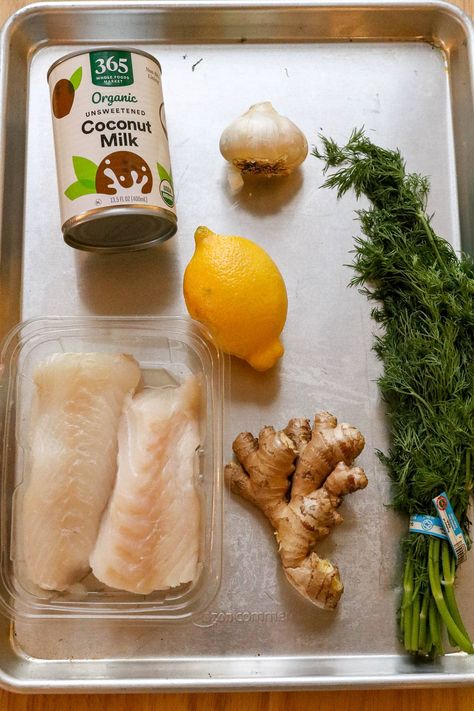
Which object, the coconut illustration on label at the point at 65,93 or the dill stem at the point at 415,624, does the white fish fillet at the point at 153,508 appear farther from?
the coconut illustration on label at the point at 65,93

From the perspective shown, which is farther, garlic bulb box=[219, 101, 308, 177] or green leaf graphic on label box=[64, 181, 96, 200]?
garlic bulb box=[219, 101, 308, 177]

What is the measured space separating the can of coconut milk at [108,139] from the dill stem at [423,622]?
727mm

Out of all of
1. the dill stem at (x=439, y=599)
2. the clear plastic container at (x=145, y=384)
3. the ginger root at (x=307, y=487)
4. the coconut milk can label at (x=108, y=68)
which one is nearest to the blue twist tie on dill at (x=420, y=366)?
Answer: the dill stem at (x=439, y=599)

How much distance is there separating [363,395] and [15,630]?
70 centimetres

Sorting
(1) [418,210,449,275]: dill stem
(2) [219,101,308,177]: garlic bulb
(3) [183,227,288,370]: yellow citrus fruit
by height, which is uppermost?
(2) [219,101,308,177]: garlic bulb

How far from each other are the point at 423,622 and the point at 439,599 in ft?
0.16

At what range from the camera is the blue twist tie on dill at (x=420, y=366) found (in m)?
1.09

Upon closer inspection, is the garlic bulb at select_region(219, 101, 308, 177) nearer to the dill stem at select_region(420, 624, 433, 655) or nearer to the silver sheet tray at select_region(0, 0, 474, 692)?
the silver sheet tray at select_region(0, 0, 474, 692)

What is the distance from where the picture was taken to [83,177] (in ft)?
3.46

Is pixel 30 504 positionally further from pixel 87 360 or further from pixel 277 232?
pixel 277 232

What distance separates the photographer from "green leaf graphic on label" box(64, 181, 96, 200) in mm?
1049

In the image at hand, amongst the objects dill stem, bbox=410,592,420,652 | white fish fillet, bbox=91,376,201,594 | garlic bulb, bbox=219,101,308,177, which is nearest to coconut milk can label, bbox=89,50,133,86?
garlic bulb, bbox=219,101,308,177

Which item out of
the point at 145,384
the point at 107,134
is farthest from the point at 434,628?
the point at 107,134

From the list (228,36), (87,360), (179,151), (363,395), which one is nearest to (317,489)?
(363,395)
